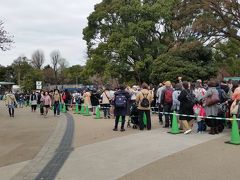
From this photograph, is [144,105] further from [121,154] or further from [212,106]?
[121,154]

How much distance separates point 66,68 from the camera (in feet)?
363

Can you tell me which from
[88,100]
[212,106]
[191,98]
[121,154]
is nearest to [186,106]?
[191,98]

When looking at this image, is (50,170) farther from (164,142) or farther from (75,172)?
(164,142)

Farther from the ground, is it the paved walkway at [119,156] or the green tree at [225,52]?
the green tree at [225,52]

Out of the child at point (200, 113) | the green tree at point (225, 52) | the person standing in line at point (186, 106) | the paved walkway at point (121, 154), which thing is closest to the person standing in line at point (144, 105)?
the paved walkway at point (121, 154)

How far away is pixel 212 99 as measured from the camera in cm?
1287

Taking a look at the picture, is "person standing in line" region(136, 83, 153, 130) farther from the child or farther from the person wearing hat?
the child

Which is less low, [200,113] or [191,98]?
[191,98]

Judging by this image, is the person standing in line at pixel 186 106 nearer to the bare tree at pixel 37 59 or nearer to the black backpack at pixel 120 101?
the black backpack at pixel 120 101

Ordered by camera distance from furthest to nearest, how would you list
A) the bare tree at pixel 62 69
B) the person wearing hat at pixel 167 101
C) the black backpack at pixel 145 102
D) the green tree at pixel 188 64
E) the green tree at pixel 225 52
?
the bare tree at pixel 62 69
the green tree at pixel 225 52
the green tree at pixel 188 64
the person wearing hat at pixel 167 101
the black backpack at pixel 145 102

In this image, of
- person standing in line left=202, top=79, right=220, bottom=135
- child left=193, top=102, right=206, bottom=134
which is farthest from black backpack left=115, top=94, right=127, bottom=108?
person standing in line left=202, top=79, right=220, bottom=135

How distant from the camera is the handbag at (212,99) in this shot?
42.2 feet

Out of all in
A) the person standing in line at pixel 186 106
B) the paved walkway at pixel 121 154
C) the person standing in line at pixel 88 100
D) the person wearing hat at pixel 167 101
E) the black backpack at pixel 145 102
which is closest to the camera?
the paved walkway at pixel 121 154

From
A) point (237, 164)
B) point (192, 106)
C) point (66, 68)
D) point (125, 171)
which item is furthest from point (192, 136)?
point (66, 68)
